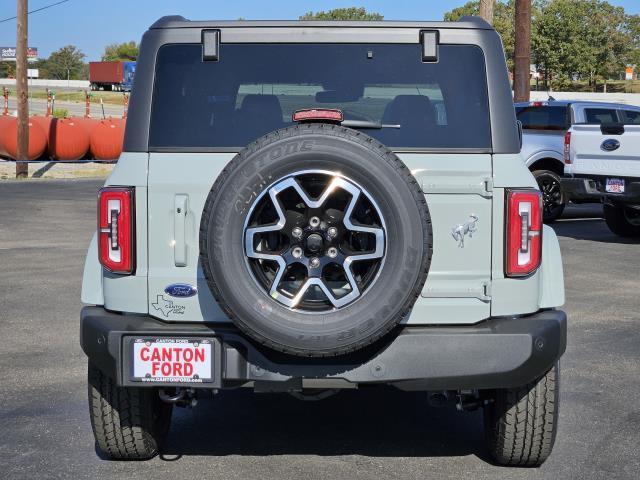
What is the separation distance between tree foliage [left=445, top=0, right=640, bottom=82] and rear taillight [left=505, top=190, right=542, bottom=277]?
96716 millimetres

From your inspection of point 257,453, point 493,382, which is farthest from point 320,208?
point 257,453

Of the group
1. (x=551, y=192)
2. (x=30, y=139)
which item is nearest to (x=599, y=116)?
(x=551, y=192)

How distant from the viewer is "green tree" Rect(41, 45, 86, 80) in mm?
152750

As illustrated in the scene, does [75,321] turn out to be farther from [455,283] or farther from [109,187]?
[455,283]

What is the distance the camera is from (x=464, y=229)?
4316mm

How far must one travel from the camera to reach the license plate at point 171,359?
420 centimetres

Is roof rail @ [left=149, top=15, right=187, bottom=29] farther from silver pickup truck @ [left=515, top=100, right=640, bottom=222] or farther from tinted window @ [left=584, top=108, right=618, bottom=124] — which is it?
tinted window @ [left=584, top=108, right=618, bottom=124]

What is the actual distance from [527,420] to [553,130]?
11.7 metres

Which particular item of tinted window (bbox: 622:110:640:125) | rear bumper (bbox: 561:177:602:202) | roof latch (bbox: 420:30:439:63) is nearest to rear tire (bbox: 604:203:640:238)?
rear bumper (bbox: 561:177:602:202)

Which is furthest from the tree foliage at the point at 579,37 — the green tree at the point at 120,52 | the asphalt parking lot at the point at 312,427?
the asphalt parking lot at the point at 312,427

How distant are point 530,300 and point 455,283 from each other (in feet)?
1.06

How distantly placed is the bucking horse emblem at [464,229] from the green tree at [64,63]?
505ft

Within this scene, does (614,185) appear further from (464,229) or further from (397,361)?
(397,361)

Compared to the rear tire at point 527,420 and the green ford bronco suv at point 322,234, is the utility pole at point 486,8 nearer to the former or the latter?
the green ford bronco suv at point 322,234
